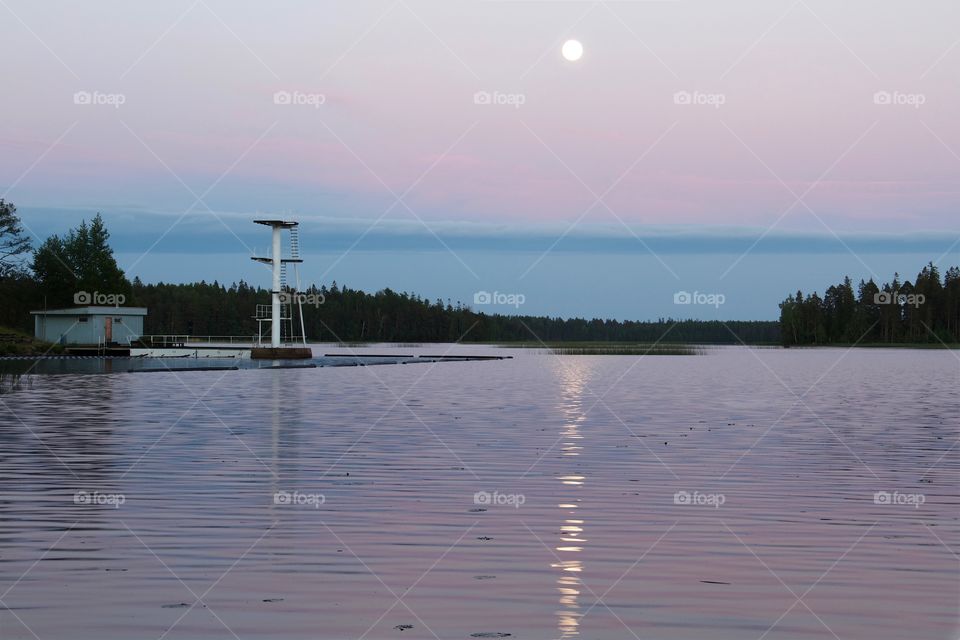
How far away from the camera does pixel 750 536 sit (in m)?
17.4

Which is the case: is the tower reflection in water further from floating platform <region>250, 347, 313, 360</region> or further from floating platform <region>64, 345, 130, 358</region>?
floating platform <region>64, 345, 130, 358</region>

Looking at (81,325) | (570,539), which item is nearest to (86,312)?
(81,325)

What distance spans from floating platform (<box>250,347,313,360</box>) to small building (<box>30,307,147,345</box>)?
15.5 metres

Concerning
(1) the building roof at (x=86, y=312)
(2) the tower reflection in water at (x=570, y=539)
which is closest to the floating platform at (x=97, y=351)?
(1) the building roof at (x=86, y=312)

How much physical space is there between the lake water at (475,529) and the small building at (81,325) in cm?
7915

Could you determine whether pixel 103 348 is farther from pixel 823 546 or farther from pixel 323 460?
pixel 823 546

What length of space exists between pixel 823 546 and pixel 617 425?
23.9 m

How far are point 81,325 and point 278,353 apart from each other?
21284 mm

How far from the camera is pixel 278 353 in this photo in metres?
118

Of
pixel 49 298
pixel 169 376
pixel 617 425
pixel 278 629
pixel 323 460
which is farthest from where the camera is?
pixel 49 298

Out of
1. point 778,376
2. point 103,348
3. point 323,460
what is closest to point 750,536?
point 323,460

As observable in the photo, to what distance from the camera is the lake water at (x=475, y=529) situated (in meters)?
12.1

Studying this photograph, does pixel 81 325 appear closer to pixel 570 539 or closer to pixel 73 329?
pixel 73 329

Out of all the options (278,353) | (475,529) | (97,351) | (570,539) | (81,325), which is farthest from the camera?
(278,353)
